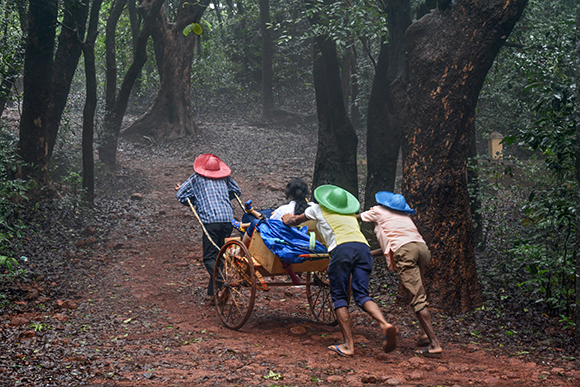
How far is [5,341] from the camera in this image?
4.72m

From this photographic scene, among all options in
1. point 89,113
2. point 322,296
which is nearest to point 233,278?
point 322,296

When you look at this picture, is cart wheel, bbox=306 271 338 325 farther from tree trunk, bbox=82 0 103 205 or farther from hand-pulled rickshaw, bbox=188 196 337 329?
tree trunk, bbox=82 0 103 205

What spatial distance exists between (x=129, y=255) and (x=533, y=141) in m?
7.27

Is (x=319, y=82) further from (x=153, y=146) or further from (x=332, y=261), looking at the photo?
(x=153, y=146)

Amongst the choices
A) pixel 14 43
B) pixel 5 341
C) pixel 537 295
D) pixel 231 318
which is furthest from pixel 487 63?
pixel 14 43

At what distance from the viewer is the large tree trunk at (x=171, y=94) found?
1860 cm

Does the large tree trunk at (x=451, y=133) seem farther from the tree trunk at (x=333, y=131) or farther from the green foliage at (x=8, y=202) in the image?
the green foliage at (x=8, y=202)

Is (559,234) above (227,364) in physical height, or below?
above

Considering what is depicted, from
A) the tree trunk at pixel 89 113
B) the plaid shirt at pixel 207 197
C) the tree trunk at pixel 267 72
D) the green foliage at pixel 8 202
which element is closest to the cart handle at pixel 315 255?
the plaid shirt at pixel 207 197

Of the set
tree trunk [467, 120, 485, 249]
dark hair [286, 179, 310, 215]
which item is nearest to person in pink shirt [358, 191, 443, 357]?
dark hair [286, 179, 310, 215]

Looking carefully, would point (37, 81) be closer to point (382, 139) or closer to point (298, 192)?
point (298, 192)

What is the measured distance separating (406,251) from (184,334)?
261 cm

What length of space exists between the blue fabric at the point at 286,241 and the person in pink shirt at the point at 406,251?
66 cm

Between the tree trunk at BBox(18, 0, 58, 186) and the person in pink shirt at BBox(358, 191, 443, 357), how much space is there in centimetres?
726
